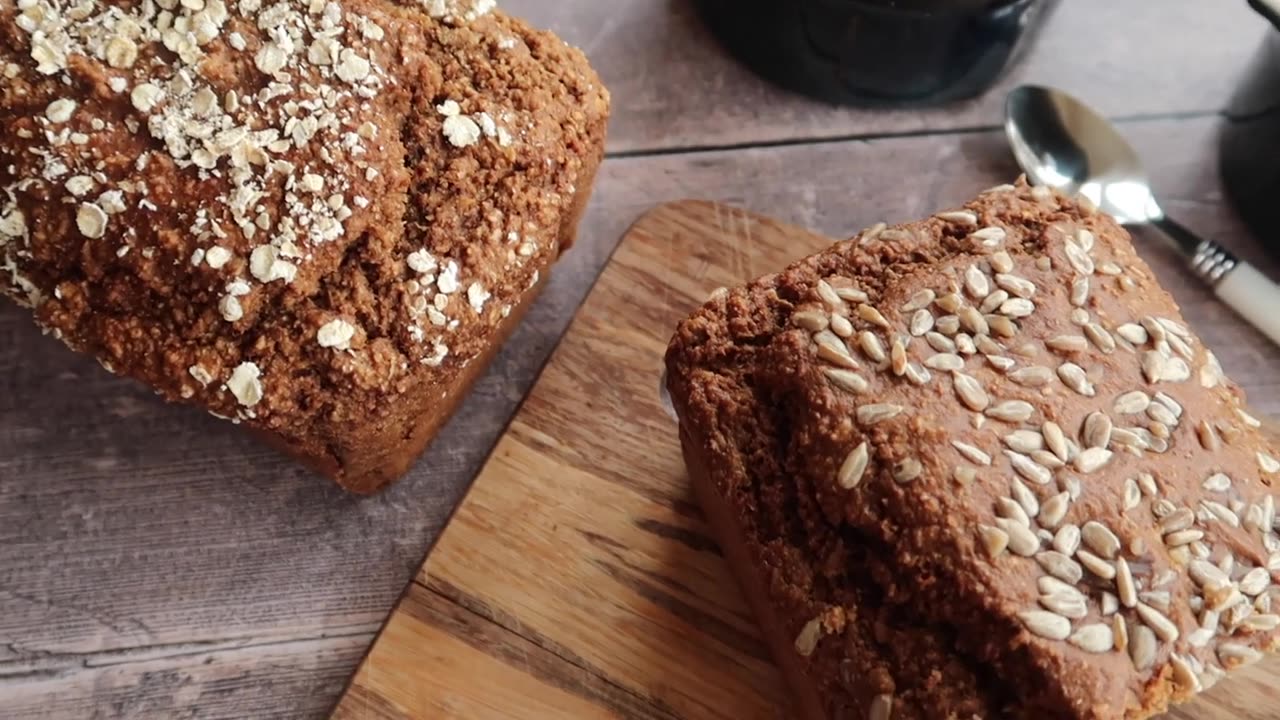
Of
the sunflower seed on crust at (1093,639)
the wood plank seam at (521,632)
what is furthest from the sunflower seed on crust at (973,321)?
the wood plank seam at (521,632)

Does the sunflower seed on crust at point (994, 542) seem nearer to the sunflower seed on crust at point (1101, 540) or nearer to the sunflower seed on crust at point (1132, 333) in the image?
the sunflower seed on crust at point (1101, 540)

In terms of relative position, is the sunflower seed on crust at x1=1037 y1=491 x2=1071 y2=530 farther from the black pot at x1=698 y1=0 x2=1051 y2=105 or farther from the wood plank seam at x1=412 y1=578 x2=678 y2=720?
the black pot at x1=698 y1=0 x2=1051 y2=105

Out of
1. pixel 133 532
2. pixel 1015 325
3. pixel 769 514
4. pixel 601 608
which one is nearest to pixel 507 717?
pixel 601 608

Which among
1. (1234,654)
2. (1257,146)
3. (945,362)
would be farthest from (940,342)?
(1257,146)

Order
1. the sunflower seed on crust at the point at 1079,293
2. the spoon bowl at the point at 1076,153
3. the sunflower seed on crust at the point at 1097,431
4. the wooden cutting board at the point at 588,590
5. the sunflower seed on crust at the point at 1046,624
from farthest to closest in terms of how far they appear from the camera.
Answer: the spoon bowl at the point at 1076,153, the wooden cutting board at the point at 588,590, the sunflower seed on crust at the point at 1079,293, the sunflower seed on crust at the point at 1097,431, the sunflower seed on crust at the point at 1046,624

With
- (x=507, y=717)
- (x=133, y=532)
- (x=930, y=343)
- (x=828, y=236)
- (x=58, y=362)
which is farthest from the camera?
(x=828, y=236)

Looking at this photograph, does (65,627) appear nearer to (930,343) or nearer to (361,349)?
(361,349)
